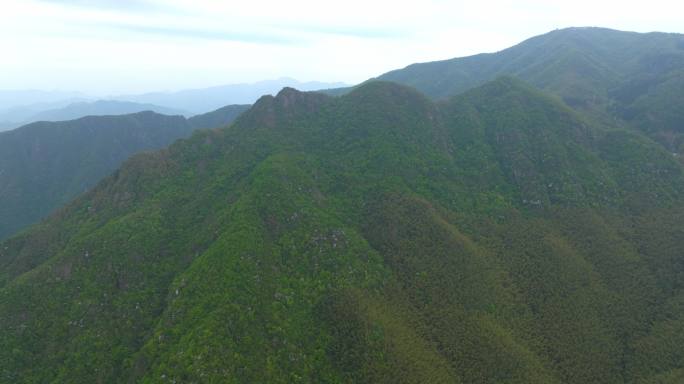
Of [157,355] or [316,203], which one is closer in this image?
[157,355]

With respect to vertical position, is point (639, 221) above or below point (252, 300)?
below

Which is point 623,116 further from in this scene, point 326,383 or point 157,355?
point 157,355

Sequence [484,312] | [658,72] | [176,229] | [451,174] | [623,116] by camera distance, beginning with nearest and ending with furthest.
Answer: [484,312]
[176,229]
[451,174]
[623,116]
[658,72]

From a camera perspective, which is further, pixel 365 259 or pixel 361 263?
pixel 365 259

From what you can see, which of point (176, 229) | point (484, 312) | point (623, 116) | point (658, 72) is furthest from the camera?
point (658, 72)

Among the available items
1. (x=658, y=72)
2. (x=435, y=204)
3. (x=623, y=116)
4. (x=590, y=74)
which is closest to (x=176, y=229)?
(x=435, y=204)

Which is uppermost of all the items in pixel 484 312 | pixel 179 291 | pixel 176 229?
pixel 176 229

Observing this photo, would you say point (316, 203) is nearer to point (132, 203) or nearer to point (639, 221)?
point (132, 203)
